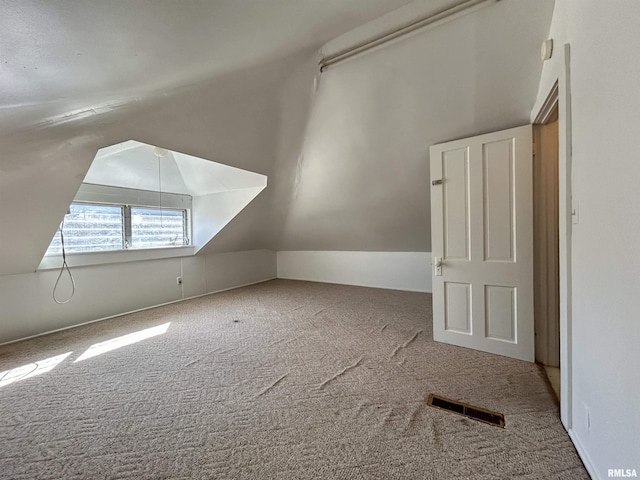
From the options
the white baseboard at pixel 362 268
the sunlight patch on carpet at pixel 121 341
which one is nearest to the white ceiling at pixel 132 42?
the sunlight patch on carpet at pixel 121 341

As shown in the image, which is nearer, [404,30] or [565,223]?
[565,223]

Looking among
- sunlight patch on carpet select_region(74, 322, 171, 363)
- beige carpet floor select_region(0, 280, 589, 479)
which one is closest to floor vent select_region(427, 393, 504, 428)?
beige carpet floor select_region(0, 280, 589, 479)

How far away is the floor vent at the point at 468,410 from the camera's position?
1612 mm

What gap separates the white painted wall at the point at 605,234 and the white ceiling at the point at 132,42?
1.22 m

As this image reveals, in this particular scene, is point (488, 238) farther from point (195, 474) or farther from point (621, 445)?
point (195, 474)

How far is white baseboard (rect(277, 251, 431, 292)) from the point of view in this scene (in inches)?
196

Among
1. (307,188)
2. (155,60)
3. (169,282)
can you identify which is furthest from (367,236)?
(155,60)

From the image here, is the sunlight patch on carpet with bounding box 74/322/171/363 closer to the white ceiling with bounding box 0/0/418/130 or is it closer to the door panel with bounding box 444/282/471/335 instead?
the white ceiling with bounding box 0/0/418/130

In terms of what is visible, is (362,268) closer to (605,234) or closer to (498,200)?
(498,200)

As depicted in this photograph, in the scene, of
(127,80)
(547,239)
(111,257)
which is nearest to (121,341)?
(111,257)

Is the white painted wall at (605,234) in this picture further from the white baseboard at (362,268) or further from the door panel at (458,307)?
the white baseboard at (362,268)

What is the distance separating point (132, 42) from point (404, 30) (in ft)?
5.78

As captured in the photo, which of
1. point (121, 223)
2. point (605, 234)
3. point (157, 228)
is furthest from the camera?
point (157, 228)

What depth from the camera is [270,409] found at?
1.76 metres
